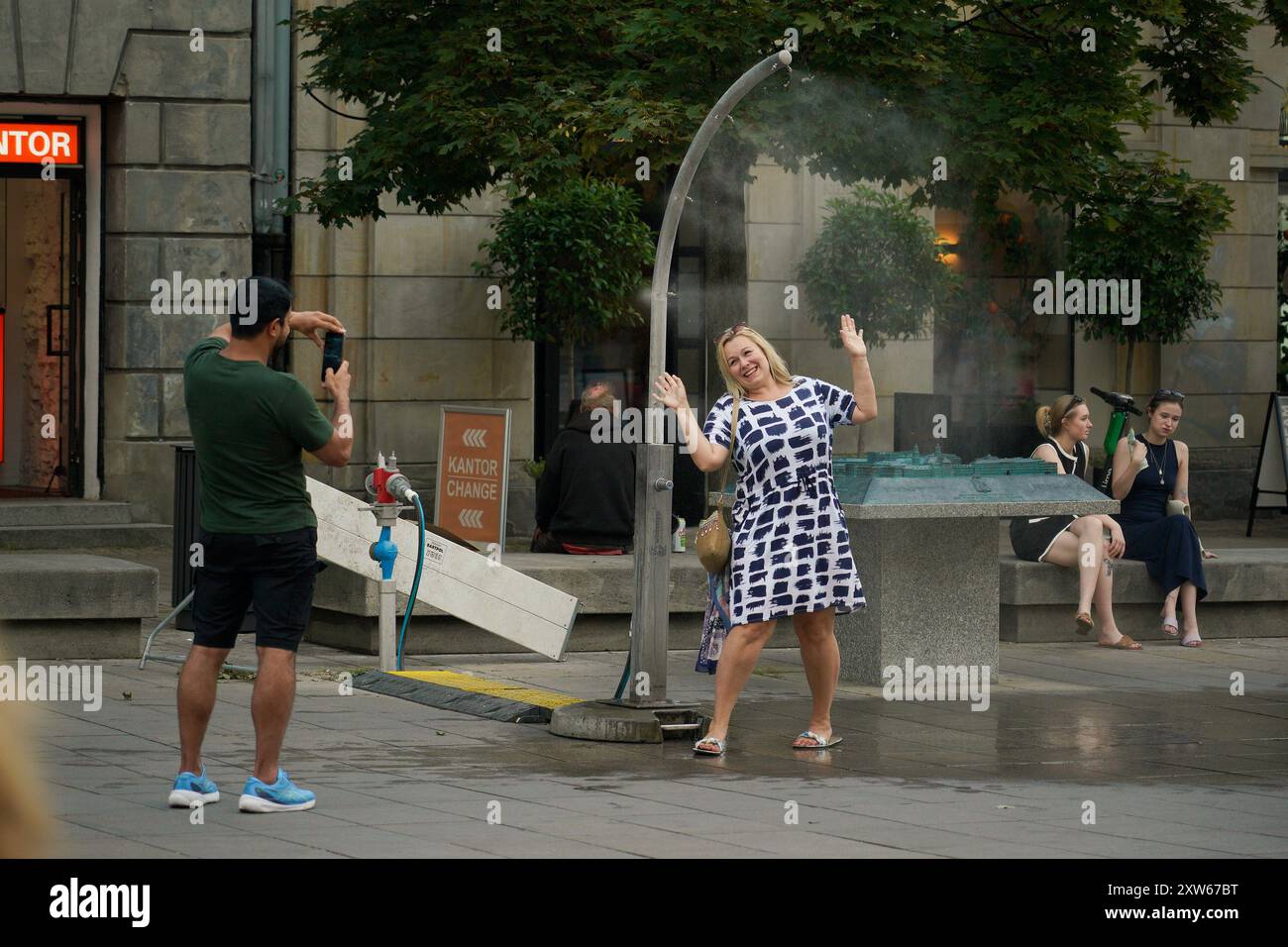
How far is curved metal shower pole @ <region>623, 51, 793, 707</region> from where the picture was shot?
8562 mm

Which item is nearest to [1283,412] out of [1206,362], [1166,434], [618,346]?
[1206,362]

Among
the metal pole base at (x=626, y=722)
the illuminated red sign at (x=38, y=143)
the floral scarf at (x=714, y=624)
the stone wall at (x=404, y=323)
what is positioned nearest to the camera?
the metal pole base at (x=626, y=722)

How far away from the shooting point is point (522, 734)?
28.5 ft

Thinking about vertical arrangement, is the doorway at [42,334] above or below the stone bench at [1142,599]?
above

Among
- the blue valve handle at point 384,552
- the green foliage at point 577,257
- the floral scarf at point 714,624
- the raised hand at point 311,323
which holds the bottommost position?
the floral scarf at point 714,624

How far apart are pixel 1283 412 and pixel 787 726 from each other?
42.0 ft

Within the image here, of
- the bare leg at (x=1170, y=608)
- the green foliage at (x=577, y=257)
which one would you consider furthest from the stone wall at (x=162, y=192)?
the bare leg at (x=1170, y=608)

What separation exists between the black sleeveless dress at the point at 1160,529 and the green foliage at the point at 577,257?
585cm

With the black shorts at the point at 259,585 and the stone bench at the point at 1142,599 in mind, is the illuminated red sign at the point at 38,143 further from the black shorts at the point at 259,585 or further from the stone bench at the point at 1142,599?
the black shorts at the point at 259,585

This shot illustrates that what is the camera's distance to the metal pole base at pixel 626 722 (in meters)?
8.50

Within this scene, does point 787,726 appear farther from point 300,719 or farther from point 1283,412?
point 1283,412

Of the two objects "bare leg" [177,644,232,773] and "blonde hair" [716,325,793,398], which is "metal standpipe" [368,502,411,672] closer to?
"blonde hair" [716,325,793,398]

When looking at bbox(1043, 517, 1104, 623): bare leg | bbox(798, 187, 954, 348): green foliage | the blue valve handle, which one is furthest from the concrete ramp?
bbox(798, 187, 954, 348): green foliage

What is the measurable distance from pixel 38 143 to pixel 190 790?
491 inches
